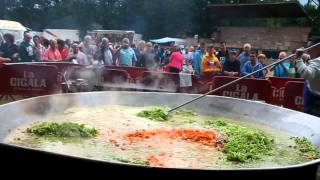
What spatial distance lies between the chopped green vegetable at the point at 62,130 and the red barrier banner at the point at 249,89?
5.69 m

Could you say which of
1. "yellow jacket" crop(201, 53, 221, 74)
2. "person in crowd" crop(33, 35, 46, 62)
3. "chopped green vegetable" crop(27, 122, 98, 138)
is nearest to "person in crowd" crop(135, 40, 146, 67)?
"person in crowd" crop(33, 35, 46, 62)

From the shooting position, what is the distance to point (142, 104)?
607cm

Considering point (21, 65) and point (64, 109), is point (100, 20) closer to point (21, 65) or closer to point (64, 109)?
point (21, 65)

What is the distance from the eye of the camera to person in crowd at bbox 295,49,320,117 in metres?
6.42

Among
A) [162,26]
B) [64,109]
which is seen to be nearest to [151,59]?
[162,26]

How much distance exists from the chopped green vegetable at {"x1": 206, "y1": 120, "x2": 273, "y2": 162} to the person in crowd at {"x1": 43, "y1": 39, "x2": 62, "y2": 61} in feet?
29.0

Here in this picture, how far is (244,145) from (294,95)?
18.4 feet

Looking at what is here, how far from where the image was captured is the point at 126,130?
15.3ft

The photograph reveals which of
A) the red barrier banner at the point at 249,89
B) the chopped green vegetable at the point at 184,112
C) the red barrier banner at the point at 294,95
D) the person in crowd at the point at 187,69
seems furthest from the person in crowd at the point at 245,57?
the chopped green vegetable at the point at 184,112

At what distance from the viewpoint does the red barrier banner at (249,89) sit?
9578 millimetres

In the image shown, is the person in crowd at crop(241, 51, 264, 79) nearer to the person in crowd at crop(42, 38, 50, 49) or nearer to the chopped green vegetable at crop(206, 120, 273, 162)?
the chopped green vegetable at crop(206, 120, 273, 162)

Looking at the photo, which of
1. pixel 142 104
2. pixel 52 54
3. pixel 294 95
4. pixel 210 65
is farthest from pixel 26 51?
pixel 294 95

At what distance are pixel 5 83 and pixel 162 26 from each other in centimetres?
816

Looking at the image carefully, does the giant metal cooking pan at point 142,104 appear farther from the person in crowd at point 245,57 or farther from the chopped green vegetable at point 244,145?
the person in crowd at point 245,57
